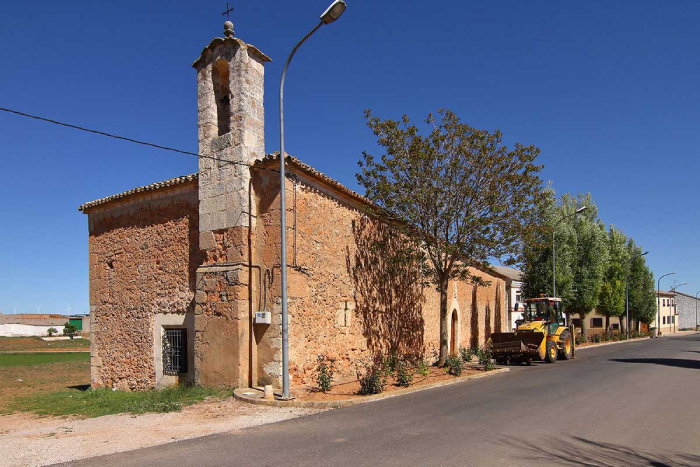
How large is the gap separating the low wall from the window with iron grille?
5963 centimetres

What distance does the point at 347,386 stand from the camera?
1235cm

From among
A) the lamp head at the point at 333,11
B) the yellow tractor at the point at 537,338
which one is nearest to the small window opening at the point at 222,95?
the lamp head at the point at 333,11

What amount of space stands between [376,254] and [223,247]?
5.08 meters

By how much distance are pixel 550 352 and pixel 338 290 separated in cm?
1116

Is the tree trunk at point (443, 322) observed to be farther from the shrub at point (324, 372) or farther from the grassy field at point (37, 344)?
the grassy field at point (37, 344)

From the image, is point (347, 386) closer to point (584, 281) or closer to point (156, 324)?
point (156, 324)

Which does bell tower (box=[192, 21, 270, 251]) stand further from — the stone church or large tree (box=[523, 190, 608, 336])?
large tree (box=[523, 190, 608, 336])

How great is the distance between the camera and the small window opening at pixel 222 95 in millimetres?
13312

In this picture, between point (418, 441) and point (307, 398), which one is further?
point (307, 398)

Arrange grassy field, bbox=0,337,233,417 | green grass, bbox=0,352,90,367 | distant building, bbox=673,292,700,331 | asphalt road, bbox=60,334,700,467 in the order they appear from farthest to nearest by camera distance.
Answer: distant building, bbox=673,292,700,331, green grass, bbox=0,352,90,367, grassy field, bbox=0,337,233,417, asphalt road, bbox=60,334,700,467

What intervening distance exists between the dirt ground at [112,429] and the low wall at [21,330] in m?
62.8

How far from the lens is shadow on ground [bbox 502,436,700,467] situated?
19.6ft

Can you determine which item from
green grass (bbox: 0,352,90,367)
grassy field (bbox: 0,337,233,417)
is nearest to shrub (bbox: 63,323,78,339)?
green grass (bbox: 0,352,90,367)

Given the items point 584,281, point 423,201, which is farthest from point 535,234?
point 584,281
